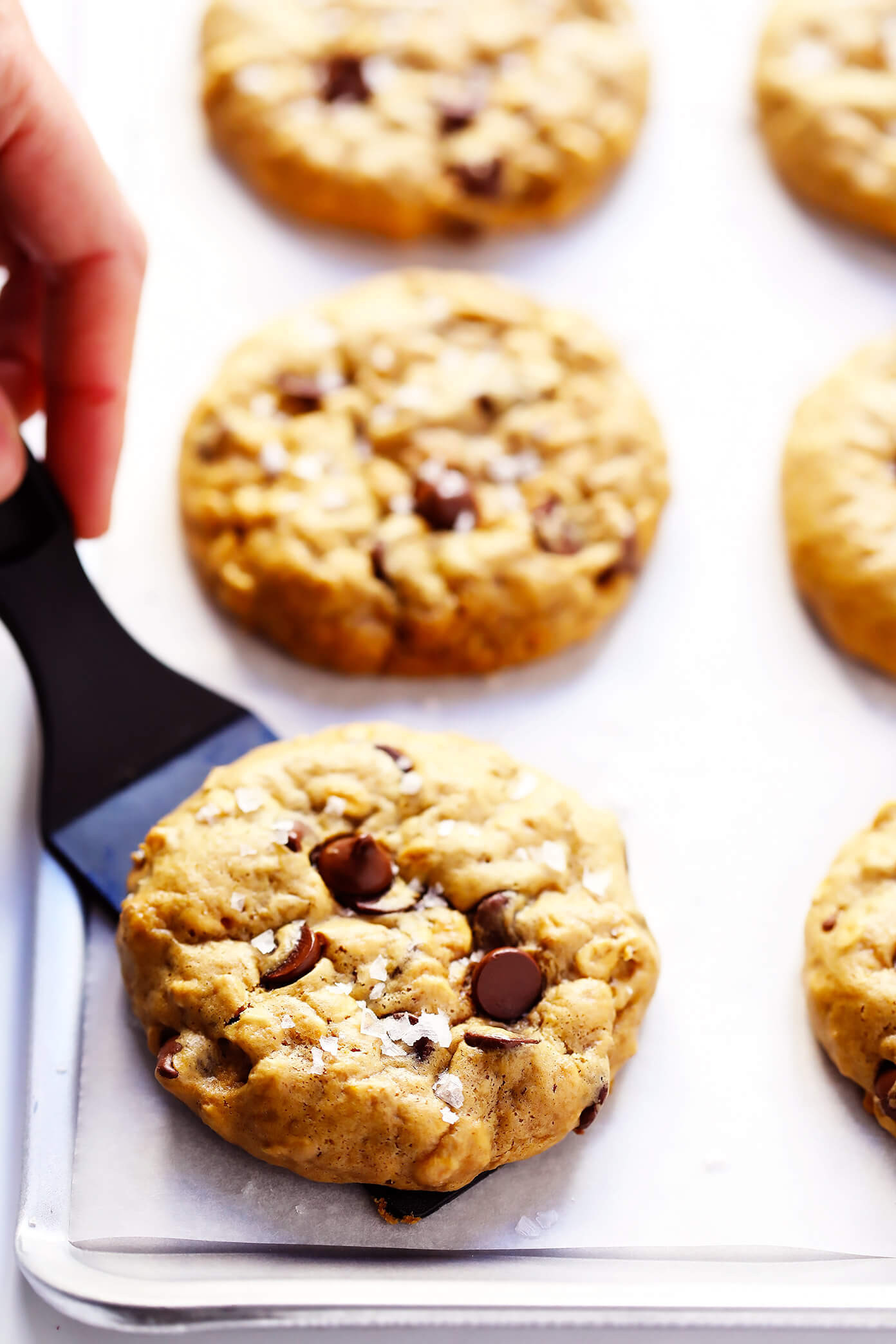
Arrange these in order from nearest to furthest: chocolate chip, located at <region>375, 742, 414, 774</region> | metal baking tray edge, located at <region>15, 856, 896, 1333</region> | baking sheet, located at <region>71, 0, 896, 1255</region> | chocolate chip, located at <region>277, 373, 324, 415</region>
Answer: metal baking tray edge, located at <region>15, 856, 896, 1333</region> < baking sheet, located at <region>71, 0, 896, 1255</region> < chocolate chip, located at <region>375, 742, 414, 774</region> < chocolate chip, located at <region>277, 373, 324, 415</region>

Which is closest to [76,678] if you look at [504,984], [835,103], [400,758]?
[400,758]

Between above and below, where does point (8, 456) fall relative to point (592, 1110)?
above

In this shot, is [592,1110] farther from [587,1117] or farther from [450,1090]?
[450,1090]

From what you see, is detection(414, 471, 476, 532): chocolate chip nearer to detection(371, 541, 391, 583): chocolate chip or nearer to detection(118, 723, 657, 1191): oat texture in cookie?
detection(371, 541, 391, 583): chocolate chip

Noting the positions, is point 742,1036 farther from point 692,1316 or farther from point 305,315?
point 305,315

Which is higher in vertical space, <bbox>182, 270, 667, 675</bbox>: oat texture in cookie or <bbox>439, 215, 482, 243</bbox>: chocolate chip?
<bbox>439, 215, 482, 243</bbox>: chocolate chip

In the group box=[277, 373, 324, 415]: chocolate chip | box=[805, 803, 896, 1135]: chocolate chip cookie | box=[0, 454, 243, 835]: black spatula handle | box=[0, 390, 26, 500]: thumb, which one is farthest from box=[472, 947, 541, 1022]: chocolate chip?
box=[277, 373, 324, 415]: chocolate chip
